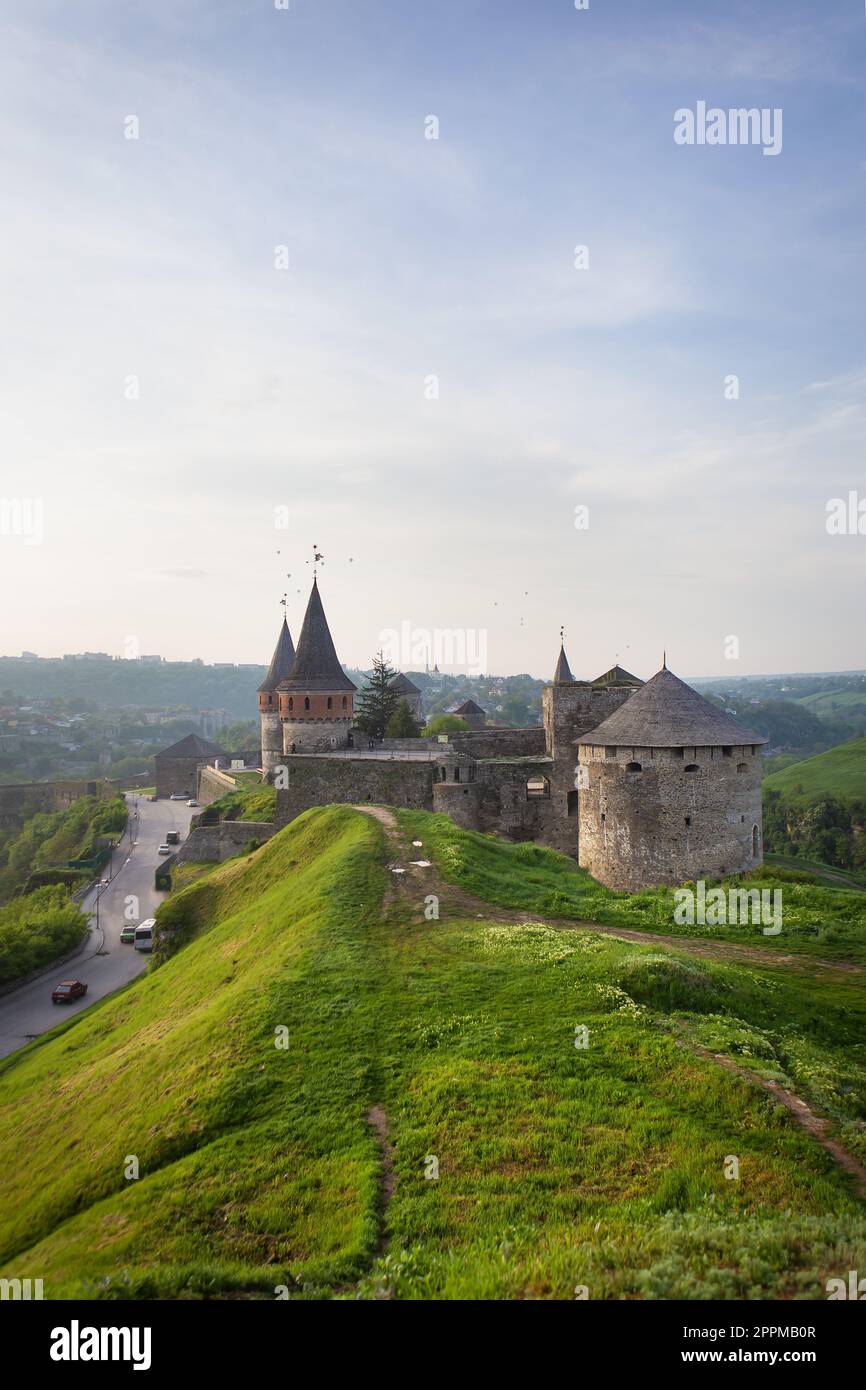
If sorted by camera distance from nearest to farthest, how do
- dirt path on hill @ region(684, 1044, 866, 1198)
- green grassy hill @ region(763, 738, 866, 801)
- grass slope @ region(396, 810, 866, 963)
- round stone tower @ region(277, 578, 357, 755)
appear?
dirt path on hill @ region(684, 1044, 866, 1198)
grass slope @ region(396, 810, 866, 963)
round stone tower @ region(277, 578, 357, 755)
green grassy hill @ region(763, 738, 866, 801)

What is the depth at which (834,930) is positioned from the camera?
16203 millimetres

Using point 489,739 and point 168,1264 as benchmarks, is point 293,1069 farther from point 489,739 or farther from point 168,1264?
point 489,739

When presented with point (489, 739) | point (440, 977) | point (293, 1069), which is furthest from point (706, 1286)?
point (489, 739)

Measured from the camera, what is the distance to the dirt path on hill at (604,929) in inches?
575

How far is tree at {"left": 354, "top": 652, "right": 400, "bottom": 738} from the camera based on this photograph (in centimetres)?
5341

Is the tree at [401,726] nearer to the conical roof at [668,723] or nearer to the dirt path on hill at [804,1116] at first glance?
the conical roof at [668,723]

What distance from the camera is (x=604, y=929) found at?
16.7 m

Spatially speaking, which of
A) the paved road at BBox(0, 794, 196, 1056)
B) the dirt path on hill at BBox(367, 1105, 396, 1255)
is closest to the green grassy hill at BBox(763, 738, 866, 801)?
the paved road at BBox(0, 794, 196, 1056)

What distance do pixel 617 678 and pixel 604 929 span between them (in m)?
19.1

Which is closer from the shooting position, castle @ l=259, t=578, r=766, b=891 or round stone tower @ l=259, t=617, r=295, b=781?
castle @ l=259, t=578, r=766, b=891

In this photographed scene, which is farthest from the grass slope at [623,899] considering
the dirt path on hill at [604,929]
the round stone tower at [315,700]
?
the round stone tower at [315,700]

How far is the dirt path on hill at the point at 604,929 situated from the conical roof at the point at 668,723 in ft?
23.8

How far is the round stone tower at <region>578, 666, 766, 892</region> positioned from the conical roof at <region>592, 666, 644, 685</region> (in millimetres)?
9383

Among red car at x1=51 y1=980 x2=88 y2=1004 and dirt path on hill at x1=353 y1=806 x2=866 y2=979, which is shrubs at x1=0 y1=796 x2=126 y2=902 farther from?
dirt path on hill at x1=353 y1=806 x2=866 y2=979
